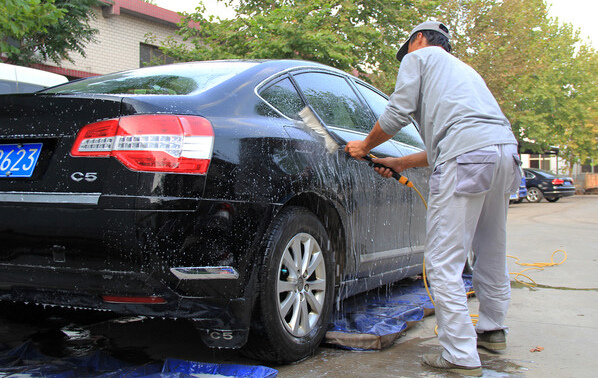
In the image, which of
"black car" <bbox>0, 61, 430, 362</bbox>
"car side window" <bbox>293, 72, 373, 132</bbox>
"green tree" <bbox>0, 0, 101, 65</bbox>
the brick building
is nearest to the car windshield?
"black car" <bbox>0, 61, 430, 362</bbox>

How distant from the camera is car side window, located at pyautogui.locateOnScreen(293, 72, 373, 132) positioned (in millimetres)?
3523

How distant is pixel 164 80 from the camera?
3.06 metres

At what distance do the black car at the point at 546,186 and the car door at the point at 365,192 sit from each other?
22576mm

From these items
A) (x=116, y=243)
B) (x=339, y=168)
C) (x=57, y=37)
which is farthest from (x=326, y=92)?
(x=57, y=37)

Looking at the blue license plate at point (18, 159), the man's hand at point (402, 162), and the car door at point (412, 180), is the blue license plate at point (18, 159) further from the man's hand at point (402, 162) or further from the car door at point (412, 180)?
the car door at point (412, 180)

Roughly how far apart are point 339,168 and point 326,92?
0.64 meters

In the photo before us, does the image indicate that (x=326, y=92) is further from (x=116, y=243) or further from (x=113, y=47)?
(x=113, y=47)

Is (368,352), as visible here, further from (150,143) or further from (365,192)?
(150,143)

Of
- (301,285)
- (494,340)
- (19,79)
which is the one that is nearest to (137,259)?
(301,285)

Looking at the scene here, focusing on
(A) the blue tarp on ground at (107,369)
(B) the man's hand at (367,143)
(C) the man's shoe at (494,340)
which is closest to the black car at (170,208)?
(A) the blue tarp on ground at (107,369)

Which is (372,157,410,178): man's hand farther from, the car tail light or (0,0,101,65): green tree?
(0,0,101,65): green tree

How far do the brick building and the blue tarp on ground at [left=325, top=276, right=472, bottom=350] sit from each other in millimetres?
14389

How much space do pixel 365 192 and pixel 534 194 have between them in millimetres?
23620

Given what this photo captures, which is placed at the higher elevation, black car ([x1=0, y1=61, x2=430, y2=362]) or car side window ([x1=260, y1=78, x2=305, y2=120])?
car side window ([x1=260, y1=78, x2=305, y2=120])
